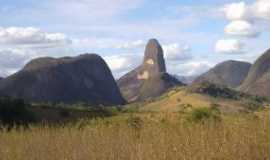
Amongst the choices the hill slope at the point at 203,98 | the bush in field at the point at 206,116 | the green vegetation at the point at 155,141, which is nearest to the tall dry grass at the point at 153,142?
the green vegetation at the point at 155,141

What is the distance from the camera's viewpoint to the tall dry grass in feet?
23.0

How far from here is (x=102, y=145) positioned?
8203 mm

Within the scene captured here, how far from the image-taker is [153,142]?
7770mm

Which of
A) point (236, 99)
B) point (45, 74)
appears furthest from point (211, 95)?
point (45, 74)

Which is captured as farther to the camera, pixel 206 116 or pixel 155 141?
pixel 206 116

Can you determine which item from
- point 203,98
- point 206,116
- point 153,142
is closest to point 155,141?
point 153,142

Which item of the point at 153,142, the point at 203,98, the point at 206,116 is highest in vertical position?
the point at 153,142

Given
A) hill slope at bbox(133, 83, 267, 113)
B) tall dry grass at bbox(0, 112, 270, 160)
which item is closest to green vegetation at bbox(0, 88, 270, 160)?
tall dry grass at bbox(0, 112, 270, 160)

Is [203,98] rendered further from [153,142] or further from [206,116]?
[153,142]

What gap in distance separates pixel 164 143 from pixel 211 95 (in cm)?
16032

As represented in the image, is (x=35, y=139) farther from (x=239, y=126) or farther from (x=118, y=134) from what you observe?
(x=239, y=126)

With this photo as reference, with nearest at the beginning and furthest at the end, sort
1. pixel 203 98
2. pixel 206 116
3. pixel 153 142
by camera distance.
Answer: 1. pixel 153 142
2. pixel 206 116
3. pixel 203 98

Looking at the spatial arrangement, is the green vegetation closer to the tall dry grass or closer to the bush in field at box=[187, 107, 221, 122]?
the tall dry grass

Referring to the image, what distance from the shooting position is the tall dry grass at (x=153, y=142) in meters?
7.02
